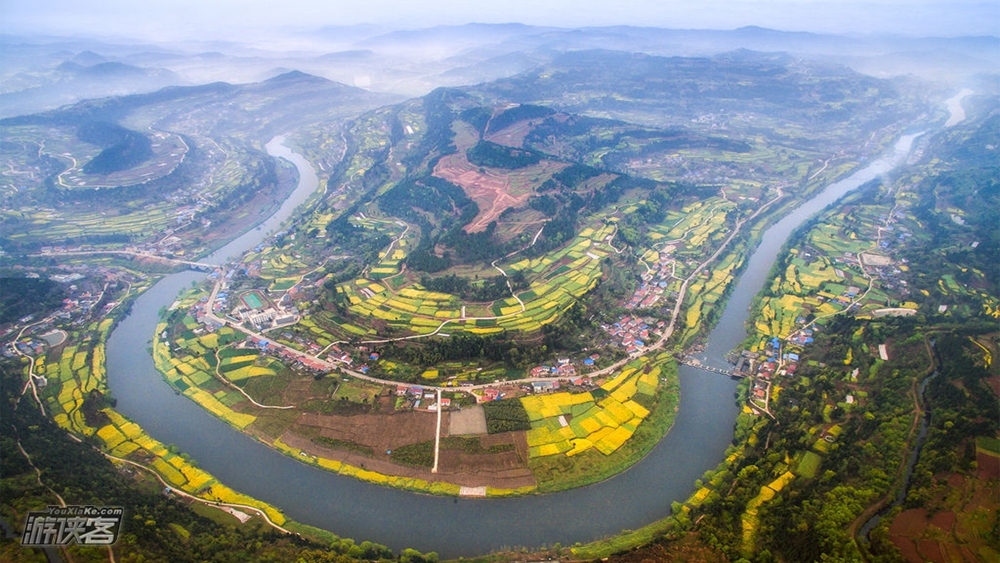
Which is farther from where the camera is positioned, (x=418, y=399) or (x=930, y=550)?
(x=418, y=399)

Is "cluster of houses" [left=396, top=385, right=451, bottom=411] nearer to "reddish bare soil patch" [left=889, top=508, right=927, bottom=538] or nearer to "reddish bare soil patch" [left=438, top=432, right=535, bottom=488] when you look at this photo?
"reddish bare soil patch" [left=438, top=432, right=535, bottom=488]

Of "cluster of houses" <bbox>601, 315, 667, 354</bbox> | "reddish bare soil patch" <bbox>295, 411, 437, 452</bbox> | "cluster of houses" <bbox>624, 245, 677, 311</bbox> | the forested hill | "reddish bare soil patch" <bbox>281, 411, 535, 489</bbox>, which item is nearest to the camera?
"reddish bare soil patch" <bbox>281, 411, 535, 489</bbox>

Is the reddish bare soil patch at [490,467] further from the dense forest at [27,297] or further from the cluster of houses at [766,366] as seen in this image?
the dense forest at [27,297]

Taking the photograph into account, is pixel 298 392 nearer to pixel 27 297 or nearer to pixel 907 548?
pixel 27 297

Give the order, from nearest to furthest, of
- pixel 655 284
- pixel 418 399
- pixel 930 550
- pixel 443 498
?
pixel 930 550
pixel 443 498
pixel 418 399
pixel 655 284

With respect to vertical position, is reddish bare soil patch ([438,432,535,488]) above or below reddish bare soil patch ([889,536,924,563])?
below

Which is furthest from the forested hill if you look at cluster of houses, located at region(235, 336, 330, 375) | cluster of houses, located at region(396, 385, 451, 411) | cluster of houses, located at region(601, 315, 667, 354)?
cluster of houses, located at region(235, 336, 330, 375)

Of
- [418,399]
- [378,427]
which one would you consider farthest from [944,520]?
[378,427]

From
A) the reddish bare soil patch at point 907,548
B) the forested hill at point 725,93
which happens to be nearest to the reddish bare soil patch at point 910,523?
the reddish bare soil patch at point 907,548

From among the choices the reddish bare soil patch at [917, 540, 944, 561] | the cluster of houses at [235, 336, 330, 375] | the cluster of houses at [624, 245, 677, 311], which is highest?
the cluster of houses at [624, 245, 677, 311]

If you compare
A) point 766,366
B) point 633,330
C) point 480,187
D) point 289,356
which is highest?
point 480,187
